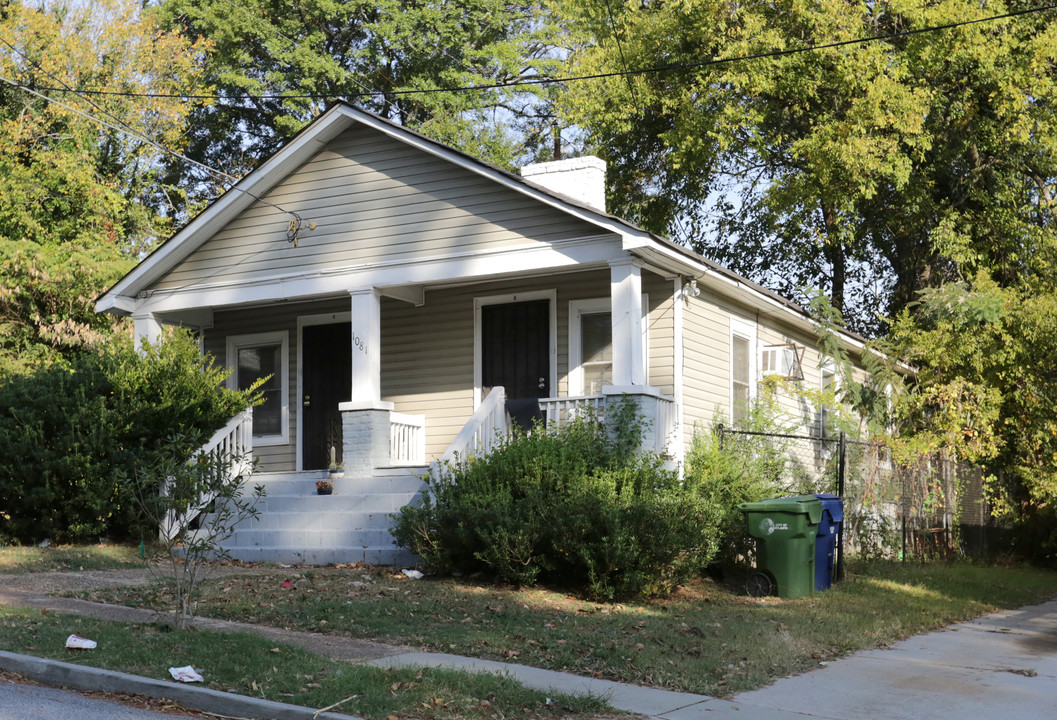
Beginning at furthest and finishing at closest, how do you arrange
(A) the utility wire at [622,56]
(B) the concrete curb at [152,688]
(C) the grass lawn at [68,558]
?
(A) the utility wire at [622,56] < (C) the grass lawn at [68,558] < (B) the concrete curb at [152,688]

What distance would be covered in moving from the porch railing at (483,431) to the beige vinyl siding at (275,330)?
144 inches

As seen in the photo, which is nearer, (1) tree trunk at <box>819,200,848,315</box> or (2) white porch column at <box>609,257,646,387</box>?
(2) white porch column at <box>609,257,646,387</box>

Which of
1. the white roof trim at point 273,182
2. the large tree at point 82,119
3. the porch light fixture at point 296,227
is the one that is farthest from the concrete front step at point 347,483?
the large tree at point 82,119

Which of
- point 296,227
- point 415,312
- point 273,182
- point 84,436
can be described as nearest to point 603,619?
point 84,436

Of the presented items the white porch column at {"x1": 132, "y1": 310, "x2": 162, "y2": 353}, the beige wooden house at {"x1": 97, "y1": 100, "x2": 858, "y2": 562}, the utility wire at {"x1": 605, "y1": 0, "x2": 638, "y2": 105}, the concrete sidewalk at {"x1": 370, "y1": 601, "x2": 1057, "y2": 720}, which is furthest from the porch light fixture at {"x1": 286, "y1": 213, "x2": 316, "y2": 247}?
the utility wire at {"x1": 605, "y1": 0, "x2": 638, "y2": 105}

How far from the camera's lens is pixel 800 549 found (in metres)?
12.1

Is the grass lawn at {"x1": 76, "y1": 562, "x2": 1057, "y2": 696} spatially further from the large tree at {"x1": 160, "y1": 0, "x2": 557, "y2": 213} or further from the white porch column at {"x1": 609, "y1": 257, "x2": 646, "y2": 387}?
the large tree at {"x1": 160, "y1": 0, "x2": 557, "y2": 213}

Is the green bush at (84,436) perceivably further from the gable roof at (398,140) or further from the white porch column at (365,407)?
the gable roof at (398,140)

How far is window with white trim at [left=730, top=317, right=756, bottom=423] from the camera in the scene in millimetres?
16375

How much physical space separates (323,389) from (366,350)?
2767 millimetres

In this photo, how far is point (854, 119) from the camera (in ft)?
70.3

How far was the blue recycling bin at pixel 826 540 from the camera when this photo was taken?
1264cm

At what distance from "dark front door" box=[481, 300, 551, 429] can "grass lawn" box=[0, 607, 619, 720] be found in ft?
26.3

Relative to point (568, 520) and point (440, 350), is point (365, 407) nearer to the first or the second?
point (440, 350)
